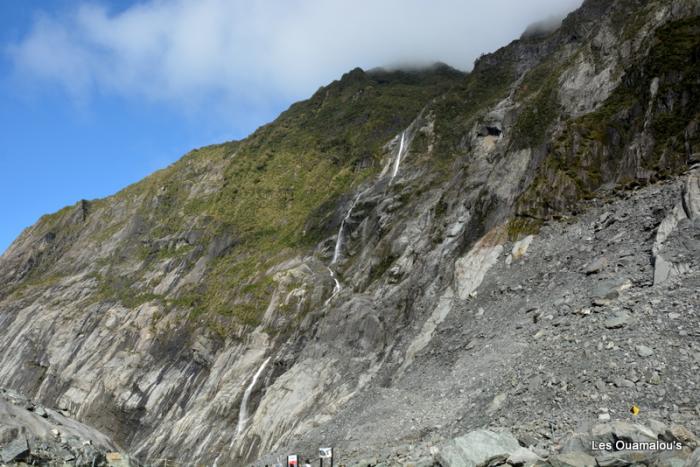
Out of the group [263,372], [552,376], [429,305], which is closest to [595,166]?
[429,305]

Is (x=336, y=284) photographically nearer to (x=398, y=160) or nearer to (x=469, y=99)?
(x=398, y=160)

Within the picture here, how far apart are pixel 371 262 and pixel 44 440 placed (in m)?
36.3

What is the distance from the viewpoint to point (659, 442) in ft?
48.5

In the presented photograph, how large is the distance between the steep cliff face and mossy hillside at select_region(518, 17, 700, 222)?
14 centimetres

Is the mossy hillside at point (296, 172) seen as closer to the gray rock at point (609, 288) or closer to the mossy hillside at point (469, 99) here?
the mossy hillside at point (469, 99)

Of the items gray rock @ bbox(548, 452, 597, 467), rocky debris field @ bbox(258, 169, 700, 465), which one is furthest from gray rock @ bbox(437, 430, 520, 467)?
gray rock @ bbox(548, 452, 597, 467)

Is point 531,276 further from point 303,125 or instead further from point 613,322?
point 303,125

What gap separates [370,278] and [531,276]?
67.5 feet

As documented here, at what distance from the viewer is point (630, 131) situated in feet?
116

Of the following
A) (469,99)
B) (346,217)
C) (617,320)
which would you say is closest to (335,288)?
(346,217)

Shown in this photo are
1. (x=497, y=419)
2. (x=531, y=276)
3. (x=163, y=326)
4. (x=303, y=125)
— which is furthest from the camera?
(x=303, y=125)

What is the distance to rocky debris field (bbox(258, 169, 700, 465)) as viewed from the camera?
1834 cm

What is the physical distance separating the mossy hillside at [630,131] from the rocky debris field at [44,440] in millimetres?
27683

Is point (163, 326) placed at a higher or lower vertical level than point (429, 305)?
higher
